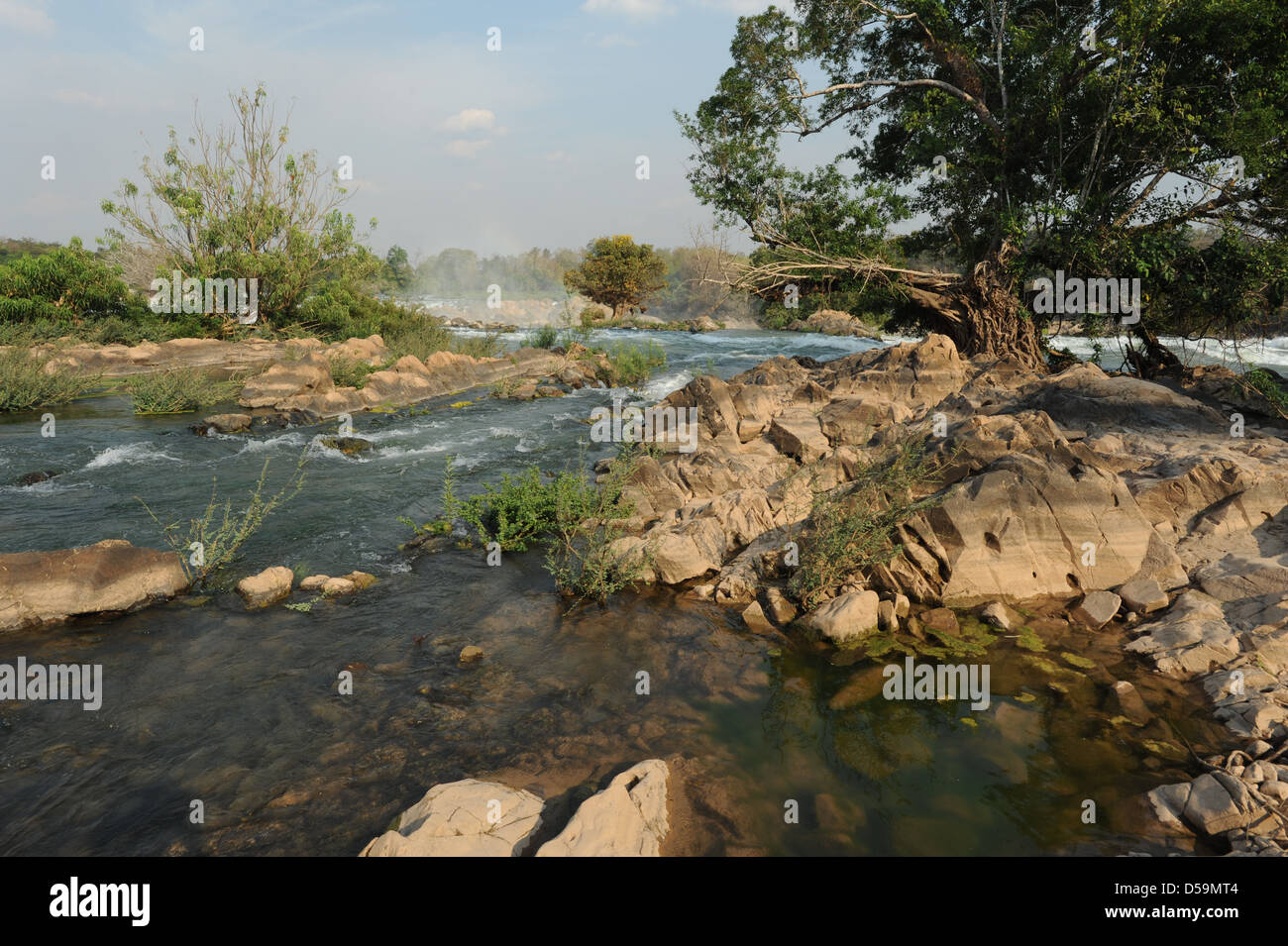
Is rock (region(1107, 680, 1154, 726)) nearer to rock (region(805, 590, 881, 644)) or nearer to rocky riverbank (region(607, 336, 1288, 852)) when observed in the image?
rocky riverbank (region(607, 336, 1288, 852))

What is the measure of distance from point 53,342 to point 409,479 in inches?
597

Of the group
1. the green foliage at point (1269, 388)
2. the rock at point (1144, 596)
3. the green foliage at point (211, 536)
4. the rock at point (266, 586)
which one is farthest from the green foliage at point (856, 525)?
Result: the green foliage at point (1269, 388)

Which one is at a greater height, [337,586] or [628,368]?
[628,368]

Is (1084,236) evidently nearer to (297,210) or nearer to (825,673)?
(825,673)

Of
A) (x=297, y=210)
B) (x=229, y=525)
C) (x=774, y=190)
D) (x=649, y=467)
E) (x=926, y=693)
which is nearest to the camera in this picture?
(x=926, y=693)

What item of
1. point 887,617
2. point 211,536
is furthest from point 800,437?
point 211,536

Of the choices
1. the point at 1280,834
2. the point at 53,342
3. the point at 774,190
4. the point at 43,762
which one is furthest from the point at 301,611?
the point at 53,342

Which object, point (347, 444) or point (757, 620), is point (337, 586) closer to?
point (757, 620)

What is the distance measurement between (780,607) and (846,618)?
0.69 m

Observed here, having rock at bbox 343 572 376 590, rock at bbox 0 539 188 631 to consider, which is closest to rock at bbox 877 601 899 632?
rock at bbox 343 572 376 590

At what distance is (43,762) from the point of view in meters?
4.22

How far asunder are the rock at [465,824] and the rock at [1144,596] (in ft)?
18.5

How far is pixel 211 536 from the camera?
24.2 feet

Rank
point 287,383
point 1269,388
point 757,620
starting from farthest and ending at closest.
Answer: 1. point 287,383
2. point 1269,388
3. point 757,620
